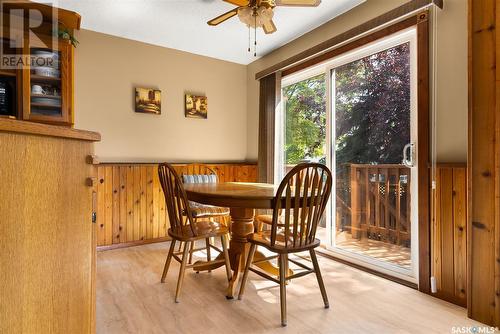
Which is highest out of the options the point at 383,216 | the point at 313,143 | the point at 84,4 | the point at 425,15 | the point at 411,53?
the point at 84,4

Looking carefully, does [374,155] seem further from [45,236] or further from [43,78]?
[43,78]

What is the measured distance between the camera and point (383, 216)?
2699 mm

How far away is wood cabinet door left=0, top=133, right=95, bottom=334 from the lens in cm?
61

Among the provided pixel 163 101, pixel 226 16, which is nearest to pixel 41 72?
pixel 163 101

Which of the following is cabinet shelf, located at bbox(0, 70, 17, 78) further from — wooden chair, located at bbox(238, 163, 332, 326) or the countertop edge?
wooden chair, located at bbox(238, 163, 332, 326)

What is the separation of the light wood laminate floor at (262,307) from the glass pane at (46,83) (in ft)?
5.01

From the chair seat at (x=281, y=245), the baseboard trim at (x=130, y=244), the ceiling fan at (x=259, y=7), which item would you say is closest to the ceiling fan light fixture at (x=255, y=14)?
the ceiling fan at (x=259, y=7)

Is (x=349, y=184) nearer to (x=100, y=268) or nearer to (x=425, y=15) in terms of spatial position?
(x=425, y=15)

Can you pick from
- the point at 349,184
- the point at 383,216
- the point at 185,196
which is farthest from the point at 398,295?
the point at 185,196

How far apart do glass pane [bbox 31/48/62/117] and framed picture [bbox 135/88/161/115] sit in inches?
36.4

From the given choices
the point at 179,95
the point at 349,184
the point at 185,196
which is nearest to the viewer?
the point at 185,196

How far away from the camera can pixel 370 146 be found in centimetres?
271

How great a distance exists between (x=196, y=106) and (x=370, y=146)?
2.29 m

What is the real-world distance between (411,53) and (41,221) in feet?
8.66
